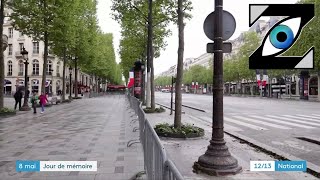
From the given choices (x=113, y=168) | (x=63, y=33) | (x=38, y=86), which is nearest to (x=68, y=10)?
(x=63, y=33)

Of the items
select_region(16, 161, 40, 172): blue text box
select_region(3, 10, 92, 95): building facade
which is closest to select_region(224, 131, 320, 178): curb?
select_region(16, 161, 40, 172): blue text box

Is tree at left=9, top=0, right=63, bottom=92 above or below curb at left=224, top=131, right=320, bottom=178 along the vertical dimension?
above

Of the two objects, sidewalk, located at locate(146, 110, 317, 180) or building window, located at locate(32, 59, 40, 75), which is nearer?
sidewalk, located at locate(146, 110, 317, 180)

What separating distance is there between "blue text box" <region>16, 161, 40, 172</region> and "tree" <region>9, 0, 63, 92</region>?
17081mm

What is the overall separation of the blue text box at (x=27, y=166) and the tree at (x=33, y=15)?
1708cm

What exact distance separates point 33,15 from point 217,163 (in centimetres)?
1998

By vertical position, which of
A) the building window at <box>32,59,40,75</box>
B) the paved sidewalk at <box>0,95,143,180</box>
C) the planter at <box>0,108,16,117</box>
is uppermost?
the building window at <box>32,59,40,75</box>

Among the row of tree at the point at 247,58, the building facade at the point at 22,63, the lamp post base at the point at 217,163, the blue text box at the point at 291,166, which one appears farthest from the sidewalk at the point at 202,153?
the building facade at the point at 22,63

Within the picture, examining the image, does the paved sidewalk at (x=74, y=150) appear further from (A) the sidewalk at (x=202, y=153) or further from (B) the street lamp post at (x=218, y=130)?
(B) the street lamp post at (x=218, y=130)

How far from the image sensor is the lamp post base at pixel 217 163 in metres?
6.61

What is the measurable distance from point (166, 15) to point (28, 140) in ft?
47.4

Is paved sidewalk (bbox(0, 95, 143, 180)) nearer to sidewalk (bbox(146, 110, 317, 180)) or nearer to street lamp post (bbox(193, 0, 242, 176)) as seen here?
sidewalk (bbox(146, 110, 317, 180))

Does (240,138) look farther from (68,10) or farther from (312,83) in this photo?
(312,83)

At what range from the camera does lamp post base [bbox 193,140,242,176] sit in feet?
21.7
